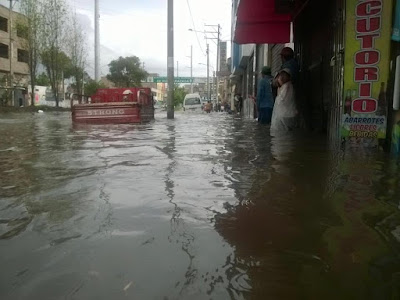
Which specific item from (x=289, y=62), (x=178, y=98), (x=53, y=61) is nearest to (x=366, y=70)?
(x=289, y=62)

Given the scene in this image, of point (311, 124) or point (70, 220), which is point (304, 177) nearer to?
point (70, 220)

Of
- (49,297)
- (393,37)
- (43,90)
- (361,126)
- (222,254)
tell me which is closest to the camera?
(49,297)

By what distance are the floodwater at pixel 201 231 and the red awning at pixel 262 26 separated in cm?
740

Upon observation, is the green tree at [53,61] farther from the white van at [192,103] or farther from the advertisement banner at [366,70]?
the advertisement banner at [366,70]

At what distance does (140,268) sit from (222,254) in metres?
0.40

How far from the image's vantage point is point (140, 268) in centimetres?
186

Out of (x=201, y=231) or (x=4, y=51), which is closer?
(x=201, y=231)

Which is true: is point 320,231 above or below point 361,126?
below

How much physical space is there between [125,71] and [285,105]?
48361 millimetres

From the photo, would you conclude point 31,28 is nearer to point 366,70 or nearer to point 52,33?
point 52,33

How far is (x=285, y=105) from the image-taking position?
8.31 meters

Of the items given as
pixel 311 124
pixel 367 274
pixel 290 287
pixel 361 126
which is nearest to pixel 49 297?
pixel 290 287

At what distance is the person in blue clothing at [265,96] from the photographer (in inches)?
430

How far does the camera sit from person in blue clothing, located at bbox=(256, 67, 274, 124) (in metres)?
10.9
